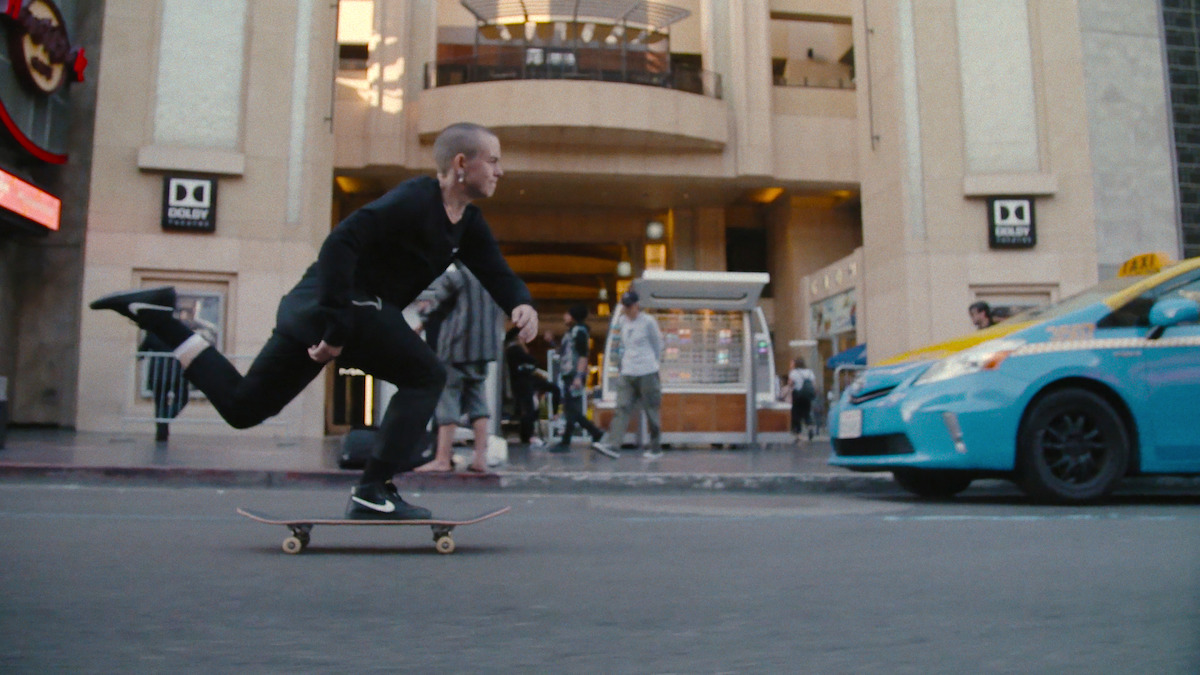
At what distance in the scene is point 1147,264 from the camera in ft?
22.6

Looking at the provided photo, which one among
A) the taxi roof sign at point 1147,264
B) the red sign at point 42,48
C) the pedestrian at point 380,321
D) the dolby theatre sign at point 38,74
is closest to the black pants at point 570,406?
the taxi roof sign at point 1147,264

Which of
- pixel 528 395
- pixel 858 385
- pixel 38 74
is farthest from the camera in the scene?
pixel 38 74

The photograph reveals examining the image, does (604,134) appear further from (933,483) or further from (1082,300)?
(1082,300)

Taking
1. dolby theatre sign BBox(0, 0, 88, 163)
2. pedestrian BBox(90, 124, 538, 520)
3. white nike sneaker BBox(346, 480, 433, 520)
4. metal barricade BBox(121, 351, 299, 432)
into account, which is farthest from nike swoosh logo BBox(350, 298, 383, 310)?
dolby theatre sign BBox(0, 0, 88, 163)

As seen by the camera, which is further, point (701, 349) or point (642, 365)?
point (701, 349)

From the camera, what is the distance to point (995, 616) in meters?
2.47

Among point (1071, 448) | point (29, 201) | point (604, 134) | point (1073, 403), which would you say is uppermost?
point (604, 134)

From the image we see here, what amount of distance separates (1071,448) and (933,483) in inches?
42.8

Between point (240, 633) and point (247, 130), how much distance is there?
17.3m

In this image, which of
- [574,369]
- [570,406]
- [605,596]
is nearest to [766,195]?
[574,369]

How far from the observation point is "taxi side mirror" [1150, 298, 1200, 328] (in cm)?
582

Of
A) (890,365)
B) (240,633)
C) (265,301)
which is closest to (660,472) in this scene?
(890,365)

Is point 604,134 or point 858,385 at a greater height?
point 604,134

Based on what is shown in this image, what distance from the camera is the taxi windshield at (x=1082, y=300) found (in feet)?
20.8
